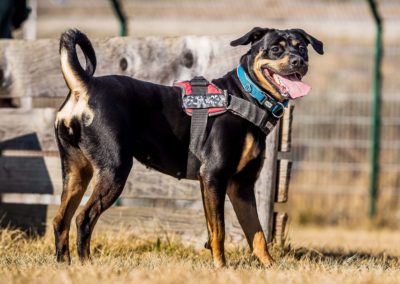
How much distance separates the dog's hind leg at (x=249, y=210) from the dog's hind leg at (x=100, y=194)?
853 millimetres

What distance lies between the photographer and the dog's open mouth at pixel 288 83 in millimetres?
5765

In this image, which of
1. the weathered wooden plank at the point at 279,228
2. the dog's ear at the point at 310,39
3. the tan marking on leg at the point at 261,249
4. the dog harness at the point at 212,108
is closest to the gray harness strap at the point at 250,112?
the dog harness at the point at 212,108

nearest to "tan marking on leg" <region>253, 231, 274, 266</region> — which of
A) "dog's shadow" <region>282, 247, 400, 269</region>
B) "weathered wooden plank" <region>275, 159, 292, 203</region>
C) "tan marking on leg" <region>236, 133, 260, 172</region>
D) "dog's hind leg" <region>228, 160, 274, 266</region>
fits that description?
"dog's hind leg" <region>228, 160, 274, 266</region>

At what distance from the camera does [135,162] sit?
7246mm

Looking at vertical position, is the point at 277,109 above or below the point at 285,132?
above

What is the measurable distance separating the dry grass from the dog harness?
0.75m

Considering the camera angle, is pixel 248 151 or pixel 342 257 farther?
pixel 342 257

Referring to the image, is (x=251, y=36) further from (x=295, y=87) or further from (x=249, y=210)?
(x=249, y=210)

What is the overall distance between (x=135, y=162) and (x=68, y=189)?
1.53 m

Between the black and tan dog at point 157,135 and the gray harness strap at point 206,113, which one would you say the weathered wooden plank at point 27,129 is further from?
the gray harness strap at point 206,113

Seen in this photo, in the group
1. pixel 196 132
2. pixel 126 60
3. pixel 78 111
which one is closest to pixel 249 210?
pixel 196 132

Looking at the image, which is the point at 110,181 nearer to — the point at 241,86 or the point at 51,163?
the point at 241,86

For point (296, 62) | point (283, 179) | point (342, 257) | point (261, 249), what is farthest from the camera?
point (283, 179)

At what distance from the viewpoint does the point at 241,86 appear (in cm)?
598
